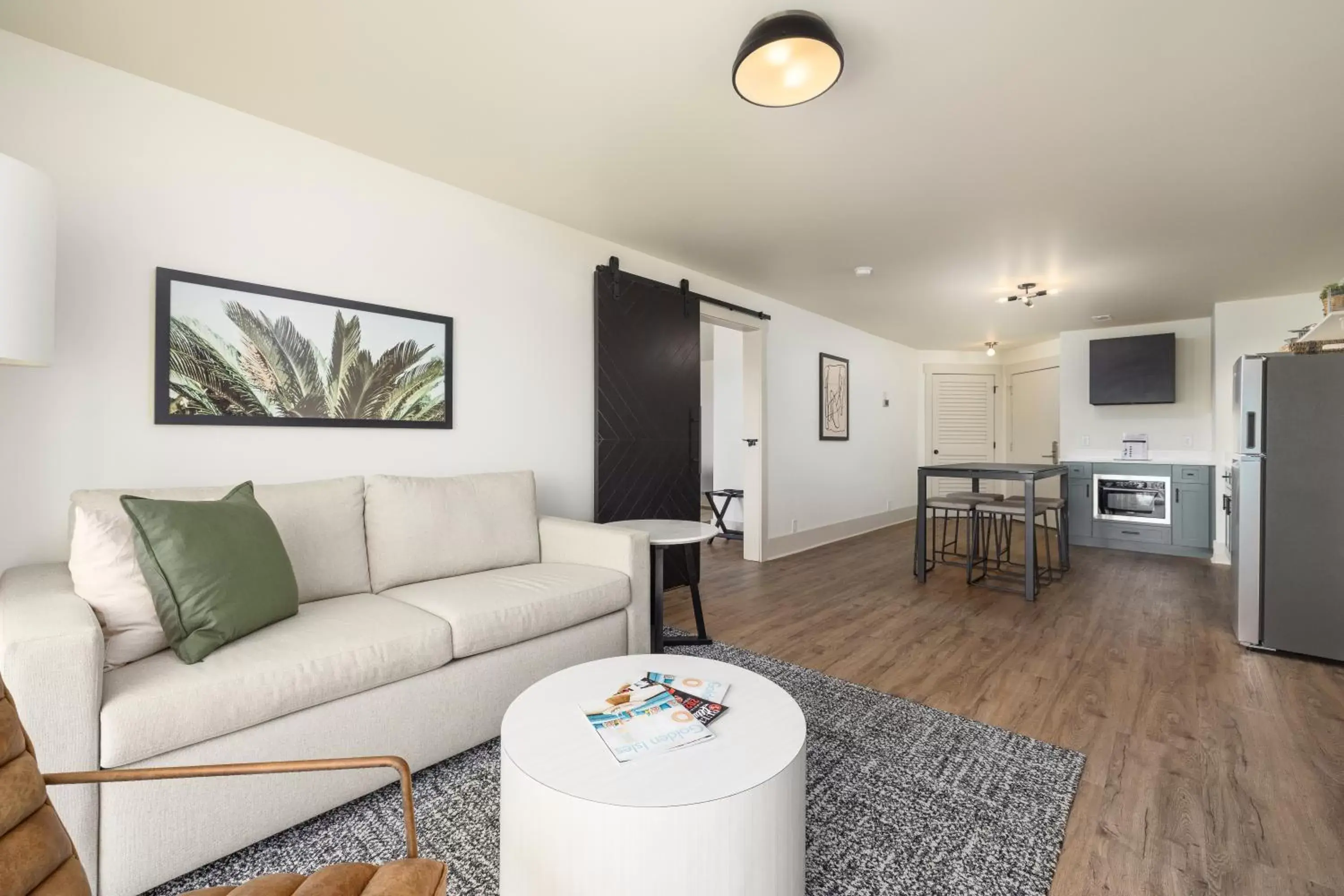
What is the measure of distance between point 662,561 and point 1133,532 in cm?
569

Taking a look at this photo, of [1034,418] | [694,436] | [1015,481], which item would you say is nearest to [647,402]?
[694,436]

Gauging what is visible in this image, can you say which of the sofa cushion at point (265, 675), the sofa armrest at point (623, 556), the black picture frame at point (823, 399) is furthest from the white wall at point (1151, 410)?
the sofa cushion at point (265, 675)

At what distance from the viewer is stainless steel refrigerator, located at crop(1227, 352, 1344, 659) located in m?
2.80

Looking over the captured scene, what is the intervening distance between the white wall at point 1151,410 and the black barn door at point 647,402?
15.5ft

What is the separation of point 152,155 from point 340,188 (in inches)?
25.1

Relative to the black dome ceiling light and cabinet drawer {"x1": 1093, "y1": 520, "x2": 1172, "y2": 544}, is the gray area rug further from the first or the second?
cabinet drawer {"x1": 1093, "y1": 520, "x2": 1172, "y2": 544}

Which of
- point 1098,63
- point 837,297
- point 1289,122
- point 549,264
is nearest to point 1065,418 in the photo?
point 837,297

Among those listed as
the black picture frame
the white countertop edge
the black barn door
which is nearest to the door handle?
the black barn door

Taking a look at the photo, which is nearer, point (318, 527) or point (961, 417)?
point (318, 527)

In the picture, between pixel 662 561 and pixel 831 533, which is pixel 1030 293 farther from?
pixel 662 561

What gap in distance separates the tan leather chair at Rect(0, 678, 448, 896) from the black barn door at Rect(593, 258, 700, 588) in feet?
8.94

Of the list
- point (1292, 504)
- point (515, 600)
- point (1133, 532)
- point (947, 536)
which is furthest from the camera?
point (947, 536)

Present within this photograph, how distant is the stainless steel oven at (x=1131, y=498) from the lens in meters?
5.68

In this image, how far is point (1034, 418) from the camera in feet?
25.8
